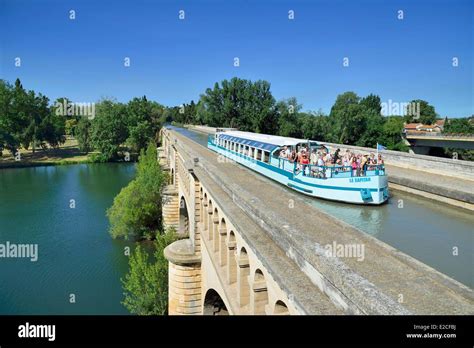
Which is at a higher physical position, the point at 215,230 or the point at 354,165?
the point at 354,165

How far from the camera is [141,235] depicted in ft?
108

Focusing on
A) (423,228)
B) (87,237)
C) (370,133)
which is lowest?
(87,237)

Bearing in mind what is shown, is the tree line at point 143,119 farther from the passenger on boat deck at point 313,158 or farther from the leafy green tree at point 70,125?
the passenger on boat deck at point 313,158

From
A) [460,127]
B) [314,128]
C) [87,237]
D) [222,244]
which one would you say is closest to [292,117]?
[314,128]

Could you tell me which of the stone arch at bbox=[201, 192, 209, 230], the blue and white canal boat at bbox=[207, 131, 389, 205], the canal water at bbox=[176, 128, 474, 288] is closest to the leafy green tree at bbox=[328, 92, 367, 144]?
the blue and white canal boat at bbox=[207, 131, 389, 205]

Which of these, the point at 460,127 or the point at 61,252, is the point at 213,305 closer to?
the point at 61,252

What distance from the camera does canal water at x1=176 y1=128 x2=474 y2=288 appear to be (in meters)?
9.05

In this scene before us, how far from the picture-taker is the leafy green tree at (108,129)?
78688 millimetres

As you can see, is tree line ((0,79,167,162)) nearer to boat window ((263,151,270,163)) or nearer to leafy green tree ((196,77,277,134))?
leafy green tree ((196,77,277,134))

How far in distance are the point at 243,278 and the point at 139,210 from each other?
23708 mm

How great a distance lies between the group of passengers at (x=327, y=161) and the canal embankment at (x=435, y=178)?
67.1 inches

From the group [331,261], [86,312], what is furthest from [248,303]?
[86,312]

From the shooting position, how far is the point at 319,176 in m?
14.8
